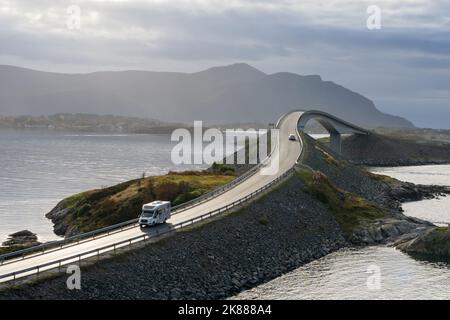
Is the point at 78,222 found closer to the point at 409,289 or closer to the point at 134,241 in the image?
the point at 134,241

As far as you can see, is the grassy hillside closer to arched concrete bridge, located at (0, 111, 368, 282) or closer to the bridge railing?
→ arched concrete bridge, located at (0, 111, 368, 282)

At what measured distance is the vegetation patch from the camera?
9060 cm

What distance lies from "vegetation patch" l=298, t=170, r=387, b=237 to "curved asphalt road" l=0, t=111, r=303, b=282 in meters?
6.15

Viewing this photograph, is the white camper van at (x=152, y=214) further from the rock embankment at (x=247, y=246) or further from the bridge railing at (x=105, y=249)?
the rock embankment at (x=247, y=246)

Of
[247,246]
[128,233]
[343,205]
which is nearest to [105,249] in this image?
[128,233]

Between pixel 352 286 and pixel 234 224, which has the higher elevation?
pixel 234 224

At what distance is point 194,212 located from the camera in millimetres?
74438

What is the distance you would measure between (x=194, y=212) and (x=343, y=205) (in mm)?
31363

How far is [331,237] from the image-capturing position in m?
84.1

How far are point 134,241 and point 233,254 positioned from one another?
39.3ft

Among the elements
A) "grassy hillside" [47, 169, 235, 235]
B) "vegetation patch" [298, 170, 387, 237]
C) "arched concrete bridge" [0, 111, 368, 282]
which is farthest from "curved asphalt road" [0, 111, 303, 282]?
"vegetation patch" [298, 170, 387, 237]

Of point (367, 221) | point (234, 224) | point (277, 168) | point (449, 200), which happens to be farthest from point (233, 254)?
point (449, 200)

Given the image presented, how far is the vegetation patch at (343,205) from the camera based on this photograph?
90600 mm
